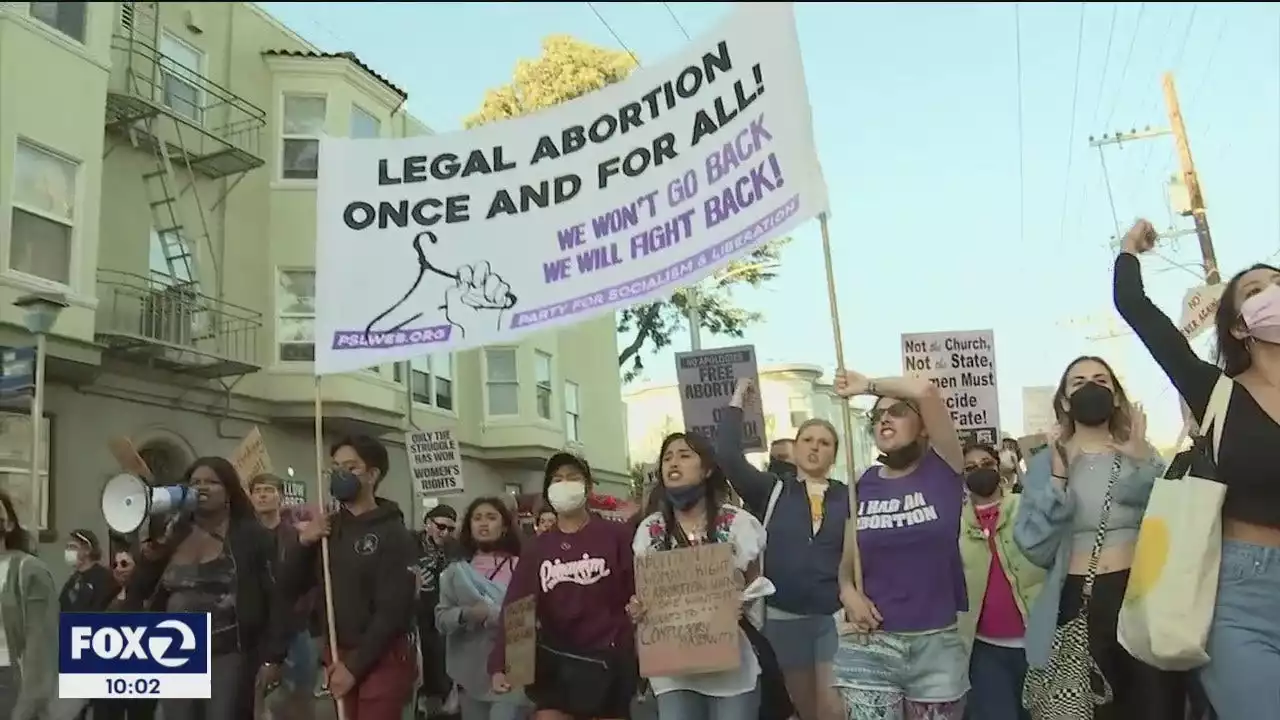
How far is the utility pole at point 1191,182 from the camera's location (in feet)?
69.7

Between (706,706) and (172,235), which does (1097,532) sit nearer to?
(706,706)

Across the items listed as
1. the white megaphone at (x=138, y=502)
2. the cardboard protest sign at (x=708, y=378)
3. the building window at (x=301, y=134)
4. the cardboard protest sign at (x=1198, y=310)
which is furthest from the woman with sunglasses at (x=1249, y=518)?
the building window at (x=301, y=134)

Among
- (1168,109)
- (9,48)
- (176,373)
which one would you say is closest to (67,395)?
(176,373)

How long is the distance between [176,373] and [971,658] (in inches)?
554

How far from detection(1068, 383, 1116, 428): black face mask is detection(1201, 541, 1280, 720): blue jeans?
116 centimetres

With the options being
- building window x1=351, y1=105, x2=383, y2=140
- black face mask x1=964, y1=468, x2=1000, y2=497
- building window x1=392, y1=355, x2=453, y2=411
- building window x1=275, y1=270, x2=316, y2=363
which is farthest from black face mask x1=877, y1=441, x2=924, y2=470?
building window x1=392, y1=355, x2=453, y2=411

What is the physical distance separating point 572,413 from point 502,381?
12.5 feet

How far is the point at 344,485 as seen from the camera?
5.67 meters

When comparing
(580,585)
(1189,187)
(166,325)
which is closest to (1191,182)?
(1189,187)

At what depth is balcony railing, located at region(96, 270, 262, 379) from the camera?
1598 centimetres

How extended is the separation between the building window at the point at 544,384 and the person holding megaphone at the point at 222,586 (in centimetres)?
2239

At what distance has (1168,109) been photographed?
24203mm

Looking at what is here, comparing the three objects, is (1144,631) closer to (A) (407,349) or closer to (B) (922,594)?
(B) (922,594)

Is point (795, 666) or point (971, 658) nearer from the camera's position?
point (971, 658)
